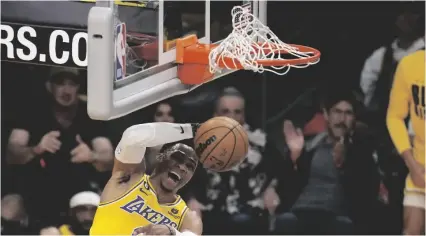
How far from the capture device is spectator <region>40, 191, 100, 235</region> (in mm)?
6977

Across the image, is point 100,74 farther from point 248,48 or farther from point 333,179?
point 333,179

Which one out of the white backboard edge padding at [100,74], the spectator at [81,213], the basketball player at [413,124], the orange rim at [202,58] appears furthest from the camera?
the basketball player at [413,124]

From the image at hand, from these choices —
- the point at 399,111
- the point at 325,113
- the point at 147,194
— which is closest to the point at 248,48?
the point at 147,194

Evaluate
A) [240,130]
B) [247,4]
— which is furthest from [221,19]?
[240,130]

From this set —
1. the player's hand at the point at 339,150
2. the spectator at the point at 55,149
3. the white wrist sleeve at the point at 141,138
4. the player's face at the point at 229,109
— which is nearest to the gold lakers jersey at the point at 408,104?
the player's hand at the point at 339,150

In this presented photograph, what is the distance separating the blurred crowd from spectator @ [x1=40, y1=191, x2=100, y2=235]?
0.07ft

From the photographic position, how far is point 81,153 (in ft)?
23.5

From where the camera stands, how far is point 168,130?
16.3ft

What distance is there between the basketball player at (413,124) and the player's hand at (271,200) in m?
0.88

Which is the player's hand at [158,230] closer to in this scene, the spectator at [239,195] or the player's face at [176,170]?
A: the player's face at [176,170]

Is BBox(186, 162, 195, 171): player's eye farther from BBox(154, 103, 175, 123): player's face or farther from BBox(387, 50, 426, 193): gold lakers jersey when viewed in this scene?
BBox(387, 50, 426, 193): gold lakers jersey

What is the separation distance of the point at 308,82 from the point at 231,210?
1026mm

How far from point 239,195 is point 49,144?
1.34 meters

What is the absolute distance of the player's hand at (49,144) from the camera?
712cm
